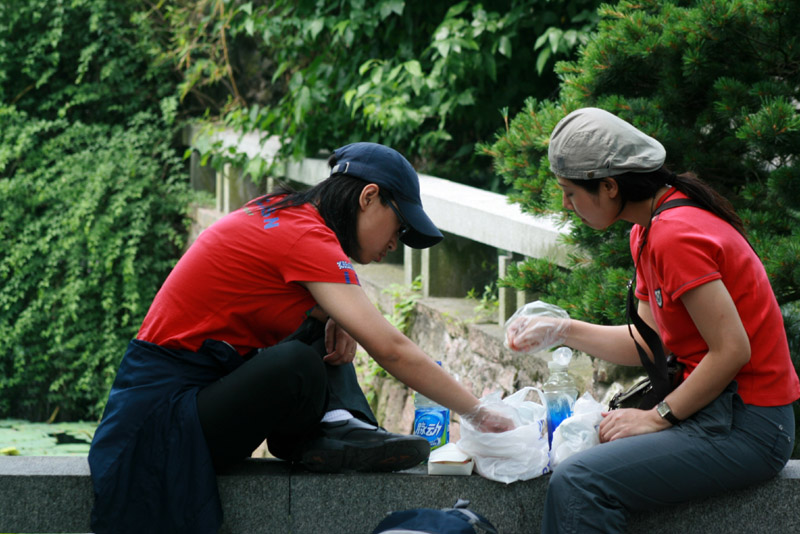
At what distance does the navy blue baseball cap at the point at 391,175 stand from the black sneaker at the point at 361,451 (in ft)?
1.91

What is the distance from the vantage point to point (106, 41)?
9.94m

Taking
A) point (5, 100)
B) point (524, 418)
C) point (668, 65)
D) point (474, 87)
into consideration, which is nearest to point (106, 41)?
point (5, 100)

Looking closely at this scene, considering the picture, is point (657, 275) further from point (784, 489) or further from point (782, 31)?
point (782, 31)

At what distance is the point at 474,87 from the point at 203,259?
133 inches

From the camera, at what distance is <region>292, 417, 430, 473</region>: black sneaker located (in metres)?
2.61

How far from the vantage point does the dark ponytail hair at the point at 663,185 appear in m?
2.37

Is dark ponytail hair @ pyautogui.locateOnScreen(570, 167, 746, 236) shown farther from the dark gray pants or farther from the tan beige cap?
the dark gray pants

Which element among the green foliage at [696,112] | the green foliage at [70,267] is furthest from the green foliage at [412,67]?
the green foliage at [70,267]

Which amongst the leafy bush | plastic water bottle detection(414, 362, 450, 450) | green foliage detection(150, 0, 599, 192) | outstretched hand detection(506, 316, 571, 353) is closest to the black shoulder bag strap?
outstretched hand detection(506, 316, 571, 353)

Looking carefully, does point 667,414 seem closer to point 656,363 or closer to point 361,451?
point 656,363

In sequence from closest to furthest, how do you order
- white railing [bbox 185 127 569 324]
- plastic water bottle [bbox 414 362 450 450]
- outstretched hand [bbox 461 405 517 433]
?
outstretched hand [bbox 461 405 517 433], plastic water bottle [bbox 414 362 450 450], white railing [bbox 185 127 569 324]

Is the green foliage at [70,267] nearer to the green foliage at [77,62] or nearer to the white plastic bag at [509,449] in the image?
the green foliage at [77,62]

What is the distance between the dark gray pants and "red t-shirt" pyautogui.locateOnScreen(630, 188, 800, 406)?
0.06m

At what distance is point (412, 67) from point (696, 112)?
2453 mm
